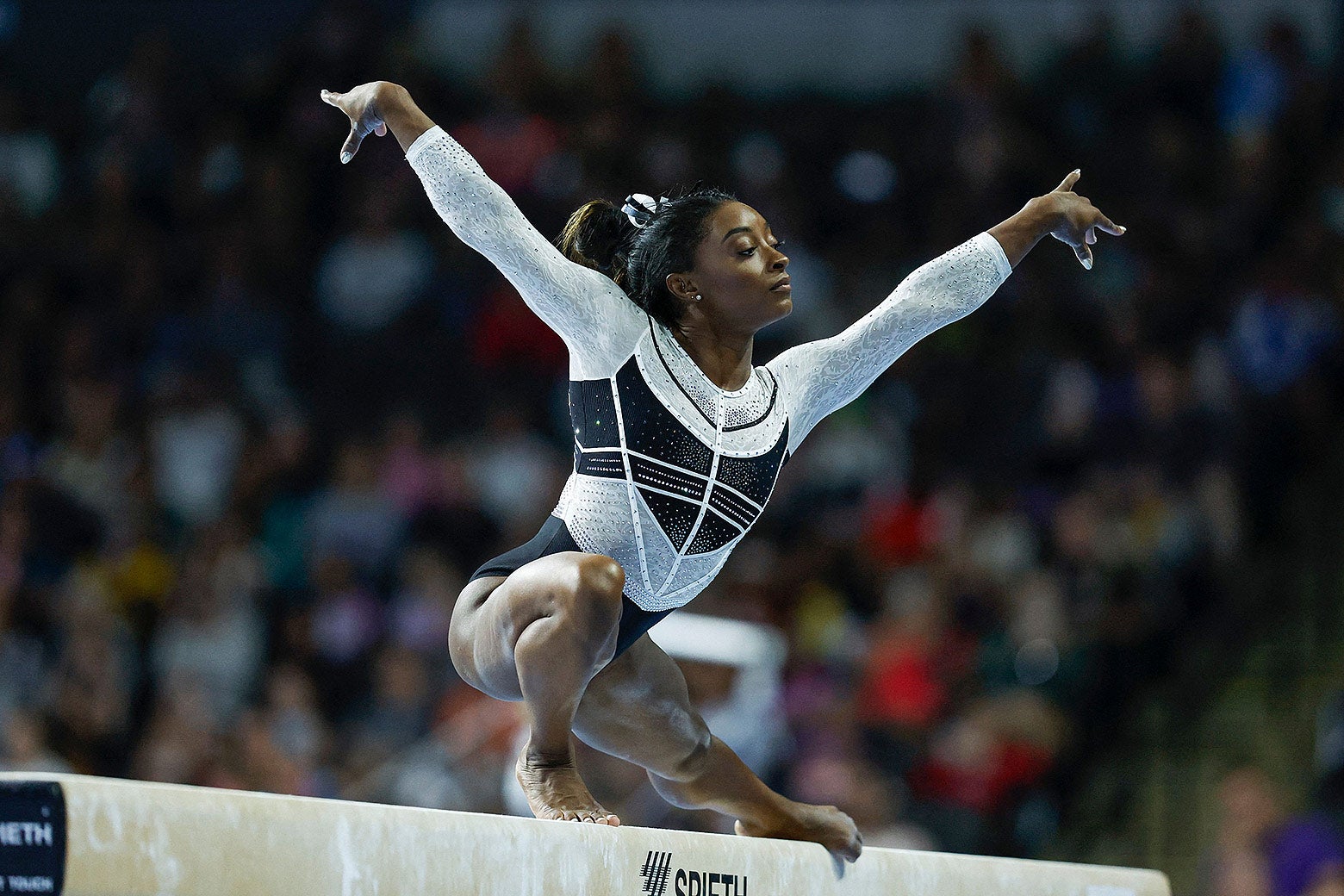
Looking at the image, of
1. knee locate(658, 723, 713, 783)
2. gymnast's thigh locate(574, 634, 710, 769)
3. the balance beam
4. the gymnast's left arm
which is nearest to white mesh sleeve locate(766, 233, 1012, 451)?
the gymnast's left arm

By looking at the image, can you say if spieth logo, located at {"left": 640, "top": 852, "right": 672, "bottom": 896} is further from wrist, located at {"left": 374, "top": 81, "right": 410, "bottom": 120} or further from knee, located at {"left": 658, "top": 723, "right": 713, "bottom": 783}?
wrist, located at {"left": 374, "top": 81, "right": 410, "bottom": 120}

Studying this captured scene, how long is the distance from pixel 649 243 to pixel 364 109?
2.16ft

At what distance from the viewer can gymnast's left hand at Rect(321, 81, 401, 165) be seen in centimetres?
288

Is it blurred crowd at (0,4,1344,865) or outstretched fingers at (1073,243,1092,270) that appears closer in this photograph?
outstretched fingers at (1073,243,1092,270)

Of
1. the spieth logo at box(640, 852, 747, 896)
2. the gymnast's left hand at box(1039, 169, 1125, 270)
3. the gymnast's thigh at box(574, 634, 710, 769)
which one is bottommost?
the spieth logo at box(640, 852, 747, 896)

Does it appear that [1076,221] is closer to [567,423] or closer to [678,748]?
[678,748]

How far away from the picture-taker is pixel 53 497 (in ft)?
23.5

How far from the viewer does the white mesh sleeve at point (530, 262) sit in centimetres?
281

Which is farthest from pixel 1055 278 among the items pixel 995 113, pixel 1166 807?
pixel 1166 807

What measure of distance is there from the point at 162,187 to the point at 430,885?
7.21 m

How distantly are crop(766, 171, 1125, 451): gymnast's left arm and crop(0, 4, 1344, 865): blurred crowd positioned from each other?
2.94 m

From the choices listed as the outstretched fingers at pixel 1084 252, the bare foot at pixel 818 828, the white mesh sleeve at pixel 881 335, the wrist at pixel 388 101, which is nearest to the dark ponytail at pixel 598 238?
→ the white mesh sleeve at pixel 881 335

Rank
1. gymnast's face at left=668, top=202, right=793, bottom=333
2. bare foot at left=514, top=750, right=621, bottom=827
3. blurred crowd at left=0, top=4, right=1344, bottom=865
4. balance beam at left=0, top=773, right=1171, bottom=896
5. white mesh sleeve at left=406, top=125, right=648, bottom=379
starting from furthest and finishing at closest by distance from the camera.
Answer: blurred crowd at left=0, top=4, right=1344, bottom=865 → gymnast's face at left=668, top=202, right=793, bottom=333 → white mesh sleeve at left=406, top=125, right=648, bottom=379 → bare foot at left=514, top=750, right=621, bottom=827 → balance beam at left=0, top=773, right=1171, bottom=896

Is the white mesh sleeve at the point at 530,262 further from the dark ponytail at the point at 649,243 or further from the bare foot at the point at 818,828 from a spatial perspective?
the bare foot at the point at 818,828
